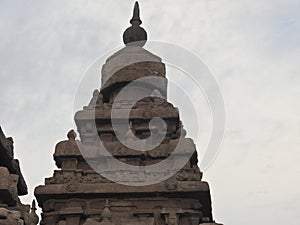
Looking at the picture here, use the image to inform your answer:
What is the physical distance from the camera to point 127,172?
738 inches

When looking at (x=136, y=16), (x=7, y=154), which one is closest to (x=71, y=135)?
(x=136, y=16)

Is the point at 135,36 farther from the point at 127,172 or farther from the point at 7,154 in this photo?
the point at 7,154

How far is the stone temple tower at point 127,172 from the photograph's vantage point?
59.8 ft

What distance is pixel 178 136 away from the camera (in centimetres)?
1997

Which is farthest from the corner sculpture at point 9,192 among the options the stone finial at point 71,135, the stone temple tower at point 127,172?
the stone finial at point 71,135

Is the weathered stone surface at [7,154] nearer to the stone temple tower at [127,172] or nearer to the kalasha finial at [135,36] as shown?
the stone temple tower at [127,172]

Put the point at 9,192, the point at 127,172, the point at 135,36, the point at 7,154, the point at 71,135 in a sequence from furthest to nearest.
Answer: the point at 135,36
the point at 71,135
the point at 127,172
the point at 7,154
the point at 9,192

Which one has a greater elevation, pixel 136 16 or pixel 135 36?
pixel 136 16

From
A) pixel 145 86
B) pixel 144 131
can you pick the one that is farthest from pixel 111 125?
pixel 145 86

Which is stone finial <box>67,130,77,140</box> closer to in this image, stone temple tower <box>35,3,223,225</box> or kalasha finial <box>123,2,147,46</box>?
stone temple tower <box>35,3,223,225</box>

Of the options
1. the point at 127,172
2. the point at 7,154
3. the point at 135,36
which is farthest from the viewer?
the point at 135,36

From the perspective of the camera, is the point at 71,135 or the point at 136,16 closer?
the point at 71,135

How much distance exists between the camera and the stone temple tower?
18234mm

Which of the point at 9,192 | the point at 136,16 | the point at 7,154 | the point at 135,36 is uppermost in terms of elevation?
the point at 136,16
